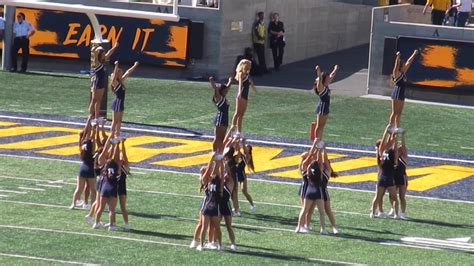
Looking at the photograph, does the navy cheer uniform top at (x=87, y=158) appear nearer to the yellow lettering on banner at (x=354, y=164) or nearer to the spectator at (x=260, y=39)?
the yellow lettering on banner at (x=354, y=164)

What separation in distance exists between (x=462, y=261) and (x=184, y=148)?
992 cm

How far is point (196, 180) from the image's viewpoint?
76.5 ft

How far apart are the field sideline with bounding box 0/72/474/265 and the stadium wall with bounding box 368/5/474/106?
0.85m

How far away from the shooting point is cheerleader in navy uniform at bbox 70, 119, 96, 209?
65.5ft

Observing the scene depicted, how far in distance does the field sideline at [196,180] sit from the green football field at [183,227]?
2cm

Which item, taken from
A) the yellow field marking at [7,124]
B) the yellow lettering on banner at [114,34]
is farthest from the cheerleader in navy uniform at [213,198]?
the yellow lettering on banner at [114,34]

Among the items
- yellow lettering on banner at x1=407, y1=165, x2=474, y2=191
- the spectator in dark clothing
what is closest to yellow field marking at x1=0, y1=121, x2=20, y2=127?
yellow lettering on banner at x1=407, y1=165, x2=474, y2=191

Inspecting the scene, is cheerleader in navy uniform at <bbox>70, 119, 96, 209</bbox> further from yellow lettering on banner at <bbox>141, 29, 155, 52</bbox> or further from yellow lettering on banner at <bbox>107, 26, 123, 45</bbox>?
yellow lettering on banner at <bbox>107, 26, 123, 45</bbox>

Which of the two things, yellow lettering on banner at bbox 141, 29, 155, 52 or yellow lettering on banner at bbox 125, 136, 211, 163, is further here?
yellow lettering on banner at bbox 141, 29, 155, 52

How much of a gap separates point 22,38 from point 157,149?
415 inches

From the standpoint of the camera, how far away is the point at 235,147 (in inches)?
786

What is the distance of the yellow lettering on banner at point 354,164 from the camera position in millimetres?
25141

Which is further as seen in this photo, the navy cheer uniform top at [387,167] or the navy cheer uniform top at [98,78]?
the navy cheer uniform top at [387,167]

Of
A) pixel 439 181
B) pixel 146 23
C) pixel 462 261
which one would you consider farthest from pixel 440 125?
pixel 462 261
